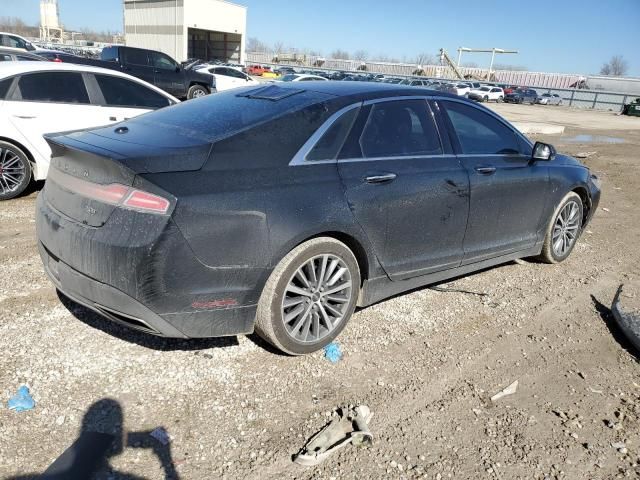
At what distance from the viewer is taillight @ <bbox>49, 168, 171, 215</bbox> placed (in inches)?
106

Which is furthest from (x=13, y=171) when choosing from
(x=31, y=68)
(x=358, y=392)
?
(x=358, y=392)

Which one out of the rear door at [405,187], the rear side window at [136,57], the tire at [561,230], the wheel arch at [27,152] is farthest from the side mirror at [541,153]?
the rear side window at [136,57]

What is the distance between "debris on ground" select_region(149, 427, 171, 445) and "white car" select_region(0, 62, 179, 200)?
13.8ft

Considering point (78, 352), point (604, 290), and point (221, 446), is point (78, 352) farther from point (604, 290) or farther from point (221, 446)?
point (604, 290)

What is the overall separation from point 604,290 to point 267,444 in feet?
12.3

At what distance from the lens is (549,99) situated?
4731 cm

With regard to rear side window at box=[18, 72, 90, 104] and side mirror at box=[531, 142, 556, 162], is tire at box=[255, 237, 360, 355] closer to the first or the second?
side mirror at box=[531, 142, 556, 162]

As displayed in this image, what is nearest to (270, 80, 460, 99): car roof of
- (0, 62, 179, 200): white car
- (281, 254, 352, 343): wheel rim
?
(281, 254, 352, 343): wheel rim

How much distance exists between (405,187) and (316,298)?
0.99 meters

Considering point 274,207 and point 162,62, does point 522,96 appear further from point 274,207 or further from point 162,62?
point 274,207

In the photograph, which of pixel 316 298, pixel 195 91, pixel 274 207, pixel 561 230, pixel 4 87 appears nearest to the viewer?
pixel 274 207

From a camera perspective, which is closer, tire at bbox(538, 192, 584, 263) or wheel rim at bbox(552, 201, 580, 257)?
tire at bbox(538, 192, 584, 263)

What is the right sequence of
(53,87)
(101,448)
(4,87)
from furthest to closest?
(53,87), (4,87), (101,448)

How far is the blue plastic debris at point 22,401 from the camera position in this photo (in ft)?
8.96
